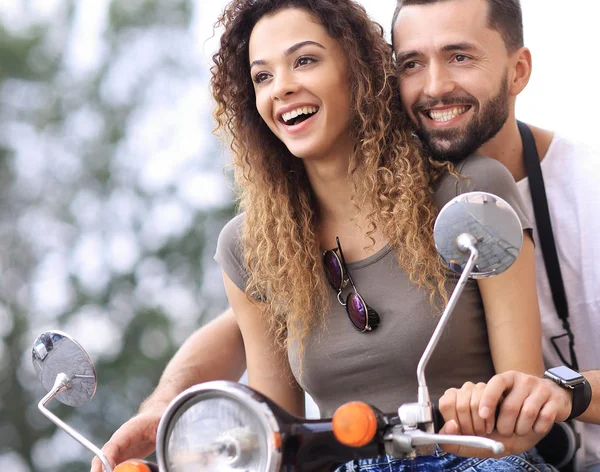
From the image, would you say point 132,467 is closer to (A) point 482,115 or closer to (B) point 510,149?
(A) point 482,115

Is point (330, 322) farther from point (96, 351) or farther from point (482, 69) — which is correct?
point (96, 351)

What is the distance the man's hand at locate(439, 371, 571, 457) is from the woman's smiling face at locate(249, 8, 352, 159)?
1021 mm

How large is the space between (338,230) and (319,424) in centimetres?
116

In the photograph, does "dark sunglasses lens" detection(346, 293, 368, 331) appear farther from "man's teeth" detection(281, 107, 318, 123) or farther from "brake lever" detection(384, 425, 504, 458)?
"brake lever" detection(384, 425, 504, 458)

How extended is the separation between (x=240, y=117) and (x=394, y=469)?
1.28m

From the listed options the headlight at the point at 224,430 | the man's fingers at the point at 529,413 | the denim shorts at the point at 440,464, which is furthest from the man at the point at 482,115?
the man's fingers at the point at 529,413

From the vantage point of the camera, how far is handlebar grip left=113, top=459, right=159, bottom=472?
1472 mm

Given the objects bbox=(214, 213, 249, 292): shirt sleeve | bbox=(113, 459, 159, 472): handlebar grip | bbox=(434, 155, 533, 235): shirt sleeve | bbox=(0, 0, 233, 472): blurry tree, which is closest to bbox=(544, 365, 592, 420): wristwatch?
bbox=(434, 155, 533, 235): shirt sleeve

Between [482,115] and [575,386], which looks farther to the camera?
[482,115]

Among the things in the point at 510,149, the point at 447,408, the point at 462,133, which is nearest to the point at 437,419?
the point at 447,408

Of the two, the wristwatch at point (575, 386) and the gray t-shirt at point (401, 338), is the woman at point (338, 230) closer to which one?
the gray t-shirt at point (401, 338)

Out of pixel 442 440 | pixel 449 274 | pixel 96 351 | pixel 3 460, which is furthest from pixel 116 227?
pixel 442 440

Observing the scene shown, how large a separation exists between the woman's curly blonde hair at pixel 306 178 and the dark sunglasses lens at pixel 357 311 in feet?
0.35

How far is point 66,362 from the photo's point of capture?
1.77m
